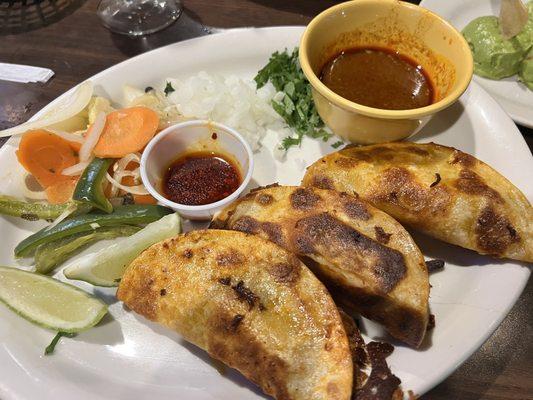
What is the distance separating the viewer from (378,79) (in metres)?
3.01

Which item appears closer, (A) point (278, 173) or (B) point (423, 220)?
(B) point (423, 220)

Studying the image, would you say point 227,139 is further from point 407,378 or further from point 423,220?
point 407,378

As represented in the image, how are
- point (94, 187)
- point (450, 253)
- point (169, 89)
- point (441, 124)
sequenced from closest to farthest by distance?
point (450, 253)
point (94, 187)
point (441, 124)
point (169, 89)

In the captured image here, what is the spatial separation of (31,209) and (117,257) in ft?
2.70

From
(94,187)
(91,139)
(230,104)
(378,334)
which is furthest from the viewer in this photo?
(230,104)

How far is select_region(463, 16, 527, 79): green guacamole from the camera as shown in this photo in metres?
3.66

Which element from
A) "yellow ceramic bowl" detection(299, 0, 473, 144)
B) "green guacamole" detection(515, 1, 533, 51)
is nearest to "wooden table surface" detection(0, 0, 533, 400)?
"green guacamole" detection(515, 1, 533, 51)

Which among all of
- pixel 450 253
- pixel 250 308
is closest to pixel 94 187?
pixel 250 308

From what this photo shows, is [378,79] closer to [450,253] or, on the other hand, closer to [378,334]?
Answer: [450,253]

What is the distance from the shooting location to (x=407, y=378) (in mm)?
2223

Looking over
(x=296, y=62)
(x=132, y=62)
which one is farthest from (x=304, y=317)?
(x=132, y=62)

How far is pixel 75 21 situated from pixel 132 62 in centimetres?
142

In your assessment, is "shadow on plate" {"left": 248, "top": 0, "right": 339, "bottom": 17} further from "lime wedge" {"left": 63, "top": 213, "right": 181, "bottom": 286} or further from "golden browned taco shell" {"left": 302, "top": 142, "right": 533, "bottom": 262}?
"lime wedge" {"left": 63, "top": 213, "right": 181, "bottom": 286}

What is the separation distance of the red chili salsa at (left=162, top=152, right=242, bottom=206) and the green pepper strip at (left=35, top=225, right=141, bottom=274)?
0.36m
